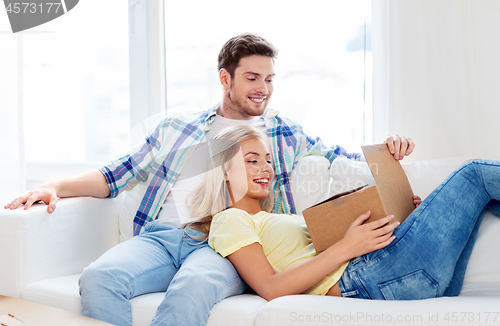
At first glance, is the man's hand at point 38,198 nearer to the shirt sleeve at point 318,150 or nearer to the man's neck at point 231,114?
the man's neck at point 231,114

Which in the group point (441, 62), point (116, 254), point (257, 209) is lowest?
point (116, 254)

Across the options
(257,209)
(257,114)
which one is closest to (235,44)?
(257,114)

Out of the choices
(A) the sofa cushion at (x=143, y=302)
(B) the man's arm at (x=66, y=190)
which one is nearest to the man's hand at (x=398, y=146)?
(A) the sofa cushion at (x=143, y=302)

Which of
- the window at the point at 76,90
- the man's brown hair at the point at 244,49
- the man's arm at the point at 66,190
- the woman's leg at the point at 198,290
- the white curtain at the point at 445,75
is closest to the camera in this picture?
the woman's leg at the point at 198,290

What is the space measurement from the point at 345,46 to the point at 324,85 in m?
0.20

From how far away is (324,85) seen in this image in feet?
6.51

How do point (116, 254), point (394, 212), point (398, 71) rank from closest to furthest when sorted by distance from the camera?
point (394, 212) < point (116, 254) < point (398, 71)

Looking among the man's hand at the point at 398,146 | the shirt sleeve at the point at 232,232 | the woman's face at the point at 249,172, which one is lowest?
the shirt sleeve at the point at 232,232

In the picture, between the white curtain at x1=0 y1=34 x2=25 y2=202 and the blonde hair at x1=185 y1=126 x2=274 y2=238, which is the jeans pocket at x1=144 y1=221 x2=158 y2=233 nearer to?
the blonde hair at x1=185 y1=126 x2=274 y2=238

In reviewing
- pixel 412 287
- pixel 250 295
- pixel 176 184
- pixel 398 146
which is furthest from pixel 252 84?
pixel 412 287

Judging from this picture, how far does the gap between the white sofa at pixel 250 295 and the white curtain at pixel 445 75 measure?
0.93 feet

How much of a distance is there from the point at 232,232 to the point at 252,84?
79 centimetres

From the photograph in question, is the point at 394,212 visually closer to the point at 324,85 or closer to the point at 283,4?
the point at 324,85

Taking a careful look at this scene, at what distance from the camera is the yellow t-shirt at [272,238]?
1118 millimetres
